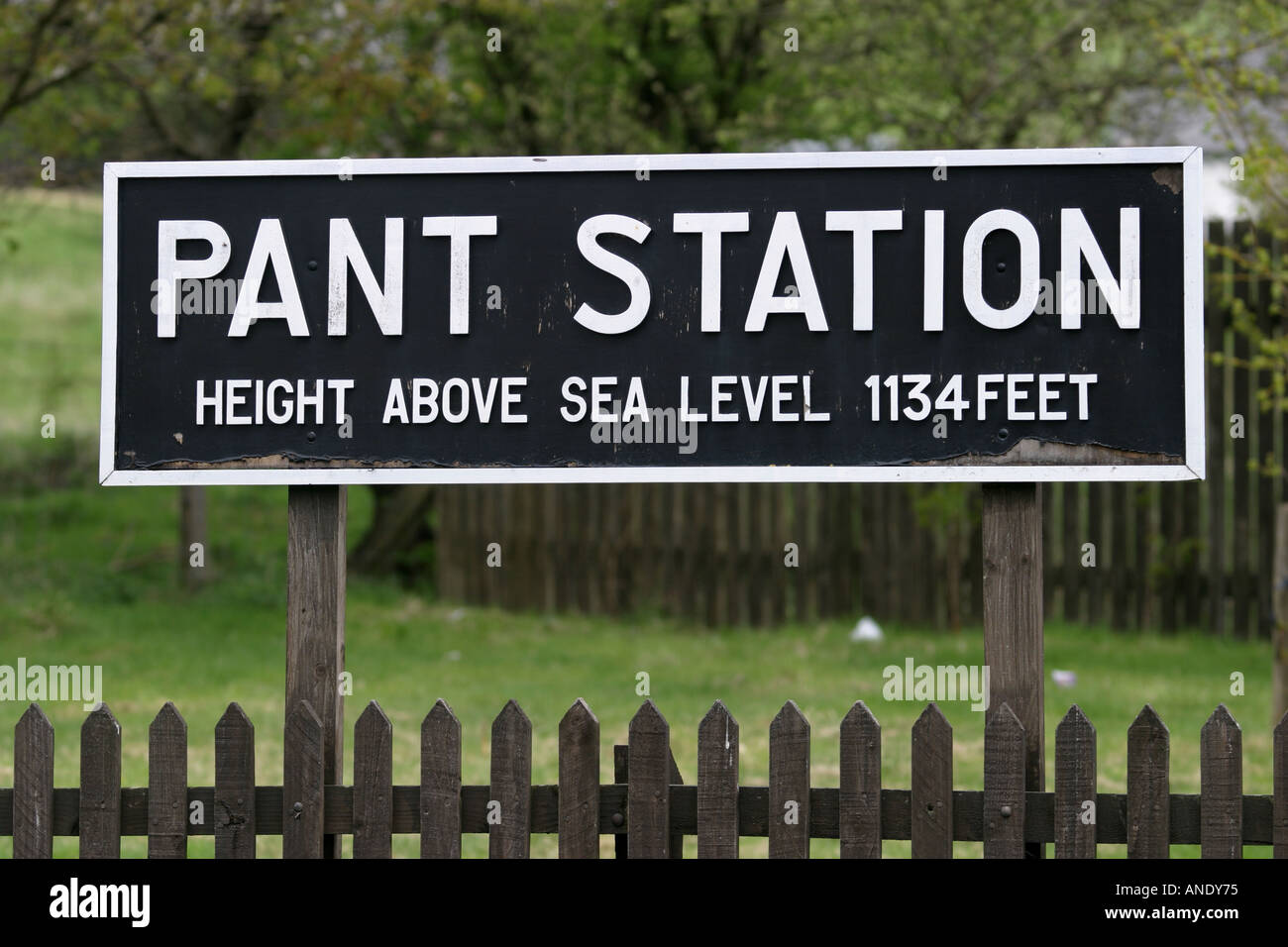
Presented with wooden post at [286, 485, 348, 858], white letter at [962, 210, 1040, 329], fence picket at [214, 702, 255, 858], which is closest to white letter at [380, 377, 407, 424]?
wooden post at [286, 485, 348, 858]

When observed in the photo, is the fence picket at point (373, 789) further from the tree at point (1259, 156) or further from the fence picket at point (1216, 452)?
the fence picket at point (1216, 452)

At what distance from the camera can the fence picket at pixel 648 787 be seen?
404 cm

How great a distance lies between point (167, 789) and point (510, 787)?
104 centimetres

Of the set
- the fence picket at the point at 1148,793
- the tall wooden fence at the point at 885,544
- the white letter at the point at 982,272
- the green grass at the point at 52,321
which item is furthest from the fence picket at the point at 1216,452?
the green grass at the point at 52,321

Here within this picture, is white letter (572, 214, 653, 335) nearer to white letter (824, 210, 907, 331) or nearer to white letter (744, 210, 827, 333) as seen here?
white letter (744, 210, 827, 333)

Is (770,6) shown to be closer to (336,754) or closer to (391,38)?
(391,38)

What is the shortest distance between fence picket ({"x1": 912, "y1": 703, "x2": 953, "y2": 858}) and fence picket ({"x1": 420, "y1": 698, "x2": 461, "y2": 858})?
53.8 inches

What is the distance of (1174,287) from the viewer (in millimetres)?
4090

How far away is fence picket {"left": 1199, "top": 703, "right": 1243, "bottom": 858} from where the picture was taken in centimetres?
389

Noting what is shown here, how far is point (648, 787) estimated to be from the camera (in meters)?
4.05
